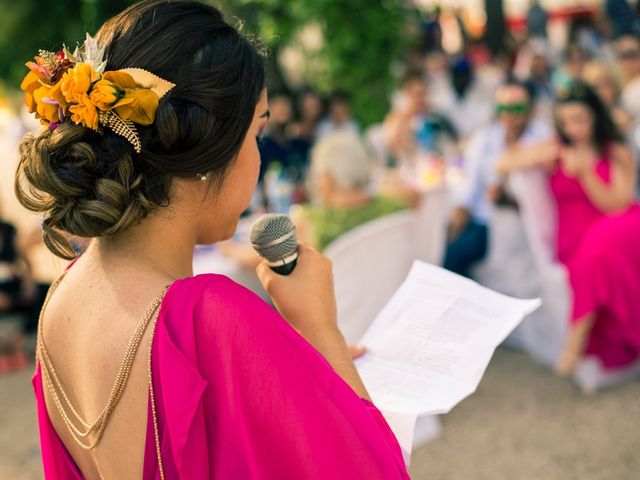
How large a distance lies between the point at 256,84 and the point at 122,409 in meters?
0.52

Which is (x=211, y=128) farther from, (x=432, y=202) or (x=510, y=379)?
(x=510, y=379)

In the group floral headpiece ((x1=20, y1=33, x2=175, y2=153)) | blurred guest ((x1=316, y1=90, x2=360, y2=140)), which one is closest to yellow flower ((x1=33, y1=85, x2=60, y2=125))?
floral headpiece ((x1=20, y1=33, x2=175, y2=153))

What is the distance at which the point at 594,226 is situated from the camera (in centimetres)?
412

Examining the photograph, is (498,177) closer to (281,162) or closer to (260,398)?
(281,162)

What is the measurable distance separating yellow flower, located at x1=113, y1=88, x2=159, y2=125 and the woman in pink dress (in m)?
3.40

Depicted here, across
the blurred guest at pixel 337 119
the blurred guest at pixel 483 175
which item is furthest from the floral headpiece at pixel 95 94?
the blurred guest at pixel 337 119

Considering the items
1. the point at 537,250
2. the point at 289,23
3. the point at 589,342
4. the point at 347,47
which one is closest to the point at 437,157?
the point at 537,250

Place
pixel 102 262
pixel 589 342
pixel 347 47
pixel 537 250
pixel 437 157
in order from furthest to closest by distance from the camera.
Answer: pixel 347 47, pixel 437 157, pixel 537 250, pixel 589 342, pixel 102 262

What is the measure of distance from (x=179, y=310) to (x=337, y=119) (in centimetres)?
640

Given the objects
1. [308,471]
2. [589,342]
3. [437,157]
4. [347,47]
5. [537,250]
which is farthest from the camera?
[347,47]

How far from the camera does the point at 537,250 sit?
14.4 ft

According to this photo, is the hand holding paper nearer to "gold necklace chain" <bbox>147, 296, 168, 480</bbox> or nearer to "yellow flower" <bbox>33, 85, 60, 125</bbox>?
"gold necklace chain" <bbox>147, 296, 168, 480</bbox>

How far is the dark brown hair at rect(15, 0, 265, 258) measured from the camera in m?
1.04

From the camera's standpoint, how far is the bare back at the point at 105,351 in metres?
1.01
